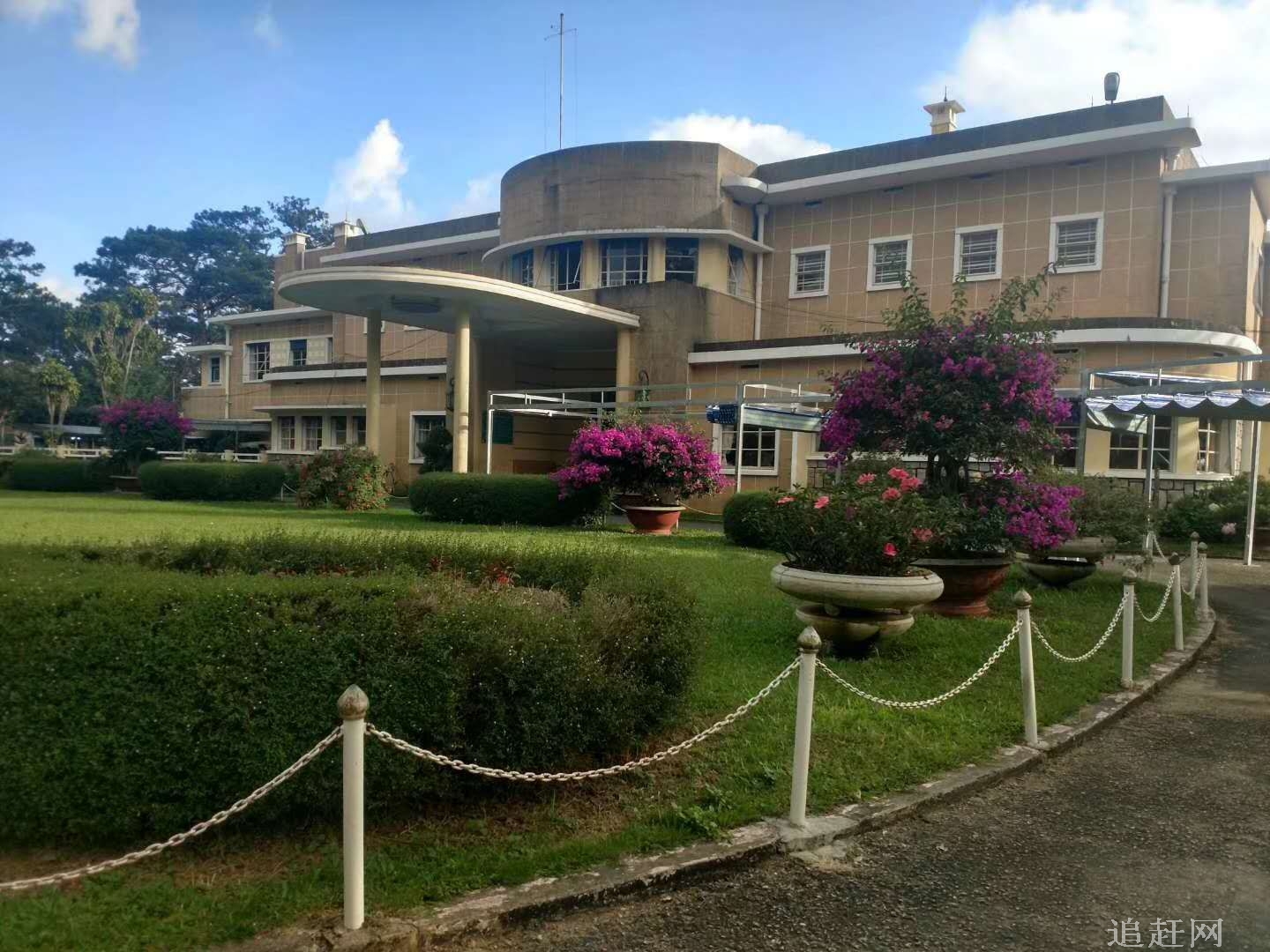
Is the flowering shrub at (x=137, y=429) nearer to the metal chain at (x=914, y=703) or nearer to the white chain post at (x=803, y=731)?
the metal chain at (x=914, y=703)

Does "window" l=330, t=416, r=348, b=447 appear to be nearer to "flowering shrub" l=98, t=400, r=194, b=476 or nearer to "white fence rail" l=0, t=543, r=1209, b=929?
"flowering shrub" l=98, t=400, r=194, b=476

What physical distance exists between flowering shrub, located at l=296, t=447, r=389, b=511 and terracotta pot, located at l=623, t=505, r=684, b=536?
7.41 metres

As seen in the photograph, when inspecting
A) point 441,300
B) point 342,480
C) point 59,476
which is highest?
point 441,300

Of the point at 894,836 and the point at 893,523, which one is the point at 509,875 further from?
the point at 893,523

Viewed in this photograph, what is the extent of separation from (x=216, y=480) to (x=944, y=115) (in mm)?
21780

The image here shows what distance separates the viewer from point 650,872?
3.86 meters

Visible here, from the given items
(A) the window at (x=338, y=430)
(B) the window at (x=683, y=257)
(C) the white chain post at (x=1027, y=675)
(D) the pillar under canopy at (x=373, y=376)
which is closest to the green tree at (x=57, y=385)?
(A) the window at (x=338, y=430)

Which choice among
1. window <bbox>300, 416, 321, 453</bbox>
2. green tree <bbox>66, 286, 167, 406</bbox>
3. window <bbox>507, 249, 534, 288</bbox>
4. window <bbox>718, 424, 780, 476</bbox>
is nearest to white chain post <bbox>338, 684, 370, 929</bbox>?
window <bbox>718, 424, 780, 476</bbox>

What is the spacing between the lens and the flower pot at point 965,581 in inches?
362

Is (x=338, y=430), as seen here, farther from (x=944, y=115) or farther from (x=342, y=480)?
(x=944, y=115)

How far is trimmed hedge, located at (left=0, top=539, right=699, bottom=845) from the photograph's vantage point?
12.2ft

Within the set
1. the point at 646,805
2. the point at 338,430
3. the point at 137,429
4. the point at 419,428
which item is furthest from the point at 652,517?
the point at 338,430

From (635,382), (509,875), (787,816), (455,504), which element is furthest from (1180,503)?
(509,875)

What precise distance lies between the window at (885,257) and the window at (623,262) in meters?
6.02
